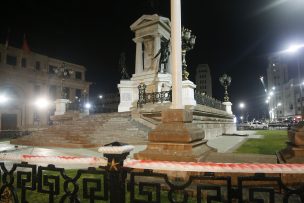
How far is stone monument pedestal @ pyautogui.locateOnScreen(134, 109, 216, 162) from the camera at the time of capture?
591cm

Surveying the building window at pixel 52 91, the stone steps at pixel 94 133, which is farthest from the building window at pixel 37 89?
the stone steps at pixel 94 133

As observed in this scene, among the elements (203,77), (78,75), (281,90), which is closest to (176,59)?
(78,75)

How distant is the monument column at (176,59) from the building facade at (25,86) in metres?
38.8

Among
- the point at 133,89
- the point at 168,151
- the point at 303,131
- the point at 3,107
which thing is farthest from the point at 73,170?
the point at 3,107

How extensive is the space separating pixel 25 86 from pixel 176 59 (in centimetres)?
5062

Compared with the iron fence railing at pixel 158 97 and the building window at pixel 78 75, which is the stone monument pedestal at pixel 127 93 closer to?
the iron fence railing at pixel 158 97

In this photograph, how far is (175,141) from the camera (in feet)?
A: 20.0

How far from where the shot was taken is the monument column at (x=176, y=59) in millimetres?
6465

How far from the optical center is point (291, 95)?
9488 cm

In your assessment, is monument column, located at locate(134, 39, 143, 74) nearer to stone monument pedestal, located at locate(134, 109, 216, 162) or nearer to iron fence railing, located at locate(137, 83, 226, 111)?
iron fence railing, located at locate(137, 83, 226, 111)

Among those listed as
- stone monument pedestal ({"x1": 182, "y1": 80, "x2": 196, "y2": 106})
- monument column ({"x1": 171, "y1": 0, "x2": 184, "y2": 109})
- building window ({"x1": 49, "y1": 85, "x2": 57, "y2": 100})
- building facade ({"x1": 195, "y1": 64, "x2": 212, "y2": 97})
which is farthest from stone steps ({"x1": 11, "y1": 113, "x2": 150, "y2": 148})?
building facade ({"x1": 195, "y1": 64, "x2": 212, "y2": 97})

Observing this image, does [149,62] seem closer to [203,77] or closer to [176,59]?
[176,59]

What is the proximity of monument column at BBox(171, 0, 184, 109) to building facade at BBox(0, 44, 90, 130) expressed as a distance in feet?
127

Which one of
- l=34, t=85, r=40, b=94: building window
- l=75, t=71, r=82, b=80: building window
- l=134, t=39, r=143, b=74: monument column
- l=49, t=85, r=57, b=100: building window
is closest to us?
l=134, t=39, r=143, b=74: monument column
